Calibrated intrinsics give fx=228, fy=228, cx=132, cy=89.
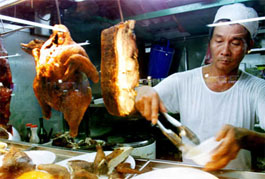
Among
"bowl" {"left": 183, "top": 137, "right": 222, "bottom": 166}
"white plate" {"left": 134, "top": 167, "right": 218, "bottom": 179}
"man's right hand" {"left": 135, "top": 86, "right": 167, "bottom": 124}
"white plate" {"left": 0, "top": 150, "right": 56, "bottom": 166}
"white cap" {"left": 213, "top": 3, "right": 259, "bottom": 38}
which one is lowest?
"white plate" {"left": 0, "top": 150, "right": 56, "bottom": 166}

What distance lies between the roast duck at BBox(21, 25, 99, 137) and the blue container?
463mm

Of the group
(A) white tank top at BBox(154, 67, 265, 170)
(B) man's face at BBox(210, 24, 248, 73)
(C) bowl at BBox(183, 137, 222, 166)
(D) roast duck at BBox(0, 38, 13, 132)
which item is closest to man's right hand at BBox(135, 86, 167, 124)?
(A) white tank top at BBox(154, 67, 265, 170)

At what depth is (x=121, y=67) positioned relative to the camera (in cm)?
140

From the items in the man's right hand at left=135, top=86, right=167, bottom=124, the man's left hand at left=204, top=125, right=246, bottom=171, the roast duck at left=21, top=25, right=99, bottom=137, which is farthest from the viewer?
the roast duck at left=21, top=25, right=99, bottom=137

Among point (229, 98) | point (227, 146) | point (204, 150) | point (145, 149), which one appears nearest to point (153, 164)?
point (145, 149)

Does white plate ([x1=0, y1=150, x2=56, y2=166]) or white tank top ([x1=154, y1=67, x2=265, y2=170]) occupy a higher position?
white tank top ([x1=154, y1=67, x2=265, y2=170])

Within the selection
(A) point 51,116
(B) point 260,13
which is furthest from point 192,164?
(A) point 51,116

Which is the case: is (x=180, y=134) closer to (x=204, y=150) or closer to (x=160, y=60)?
(x=204, y=150)

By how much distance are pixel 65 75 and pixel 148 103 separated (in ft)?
2.35

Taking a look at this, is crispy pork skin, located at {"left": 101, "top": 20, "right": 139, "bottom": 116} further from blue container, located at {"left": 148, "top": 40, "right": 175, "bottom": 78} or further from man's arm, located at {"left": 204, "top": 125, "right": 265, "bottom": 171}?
man's arm, located at {"left": 204, "top": 125, "right": 265, "bottom": 171}

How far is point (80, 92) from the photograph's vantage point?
1.70 metres

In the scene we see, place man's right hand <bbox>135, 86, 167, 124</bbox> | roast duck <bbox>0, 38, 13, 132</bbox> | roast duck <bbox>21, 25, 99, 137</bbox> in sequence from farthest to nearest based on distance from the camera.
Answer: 1. roast duck <bbox>0, 38, 13, 132</bbox>
2. roast duck <bbox>21, 25, 99, 137</bbox>
3. man's right hand <bbox>135, 86, 167, 124</bbox>

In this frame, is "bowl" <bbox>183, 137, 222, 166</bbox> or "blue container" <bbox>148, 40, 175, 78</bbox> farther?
"blue container" <bbox>148, 40, 175, 78</bbox>

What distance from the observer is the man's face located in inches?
43.1
